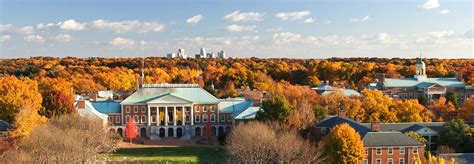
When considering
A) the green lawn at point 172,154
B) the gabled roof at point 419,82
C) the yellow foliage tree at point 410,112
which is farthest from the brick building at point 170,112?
the gabled roof at point 419,82

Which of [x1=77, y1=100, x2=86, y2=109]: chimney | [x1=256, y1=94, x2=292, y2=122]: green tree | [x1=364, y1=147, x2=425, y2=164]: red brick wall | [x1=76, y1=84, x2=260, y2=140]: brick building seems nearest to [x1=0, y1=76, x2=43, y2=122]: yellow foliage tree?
[x1=77, y1=100, x2=86, y2=109]: chimney

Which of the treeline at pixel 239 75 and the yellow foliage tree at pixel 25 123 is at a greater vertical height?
the treeline at pixel 239 75

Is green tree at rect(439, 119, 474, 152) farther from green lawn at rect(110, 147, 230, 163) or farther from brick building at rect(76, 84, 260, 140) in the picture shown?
brick building at rect(76, 84, 260, 140)

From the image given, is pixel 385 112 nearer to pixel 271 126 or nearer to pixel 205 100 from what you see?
pixel 271 126

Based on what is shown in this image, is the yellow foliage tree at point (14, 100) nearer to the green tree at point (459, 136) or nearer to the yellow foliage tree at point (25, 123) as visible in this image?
the yellow foliage tree at point (25, 123)

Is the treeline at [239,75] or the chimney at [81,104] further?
the treeline at [239,75]

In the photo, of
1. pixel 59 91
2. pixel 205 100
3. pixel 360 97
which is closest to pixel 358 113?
pixel 360 97
